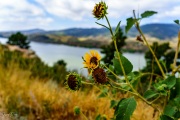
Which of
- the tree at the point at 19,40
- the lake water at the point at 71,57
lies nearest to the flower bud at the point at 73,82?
the lake water at the point at 71,57

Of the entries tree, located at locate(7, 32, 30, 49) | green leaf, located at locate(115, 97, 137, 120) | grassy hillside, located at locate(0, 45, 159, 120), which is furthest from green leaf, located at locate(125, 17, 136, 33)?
tree, located at locate(7, 32, 30, 49)

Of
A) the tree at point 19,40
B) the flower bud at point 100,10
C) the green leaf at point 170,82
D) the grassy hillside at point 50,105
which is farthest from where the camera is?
the tree at point 19,40

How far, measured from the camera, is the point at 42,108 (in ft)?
14.5

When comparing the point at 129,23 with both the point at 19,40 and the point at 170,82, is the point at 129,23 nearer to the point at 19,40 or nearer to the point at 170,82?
the point at 170,82

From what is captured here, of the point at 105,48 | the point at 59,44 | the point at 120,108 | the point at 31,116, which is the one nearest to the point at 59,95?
the point at 31,116

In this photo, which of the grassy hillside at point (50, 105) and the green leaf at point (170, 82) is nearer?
the green leaf at point (170, 82)

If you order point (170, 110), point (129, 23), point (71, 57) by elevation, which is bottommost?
point (71, 57)

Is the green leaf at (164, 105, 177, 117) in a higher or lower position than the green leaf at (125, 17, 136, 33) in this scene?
lower

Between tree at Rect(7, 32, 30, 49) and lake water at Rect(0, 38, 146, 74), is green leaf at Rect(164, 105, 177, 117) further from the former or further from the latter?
tree at Rect(7, 32, 30, 49)

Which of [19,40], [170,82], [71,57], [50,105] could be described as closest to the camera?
[170,82]

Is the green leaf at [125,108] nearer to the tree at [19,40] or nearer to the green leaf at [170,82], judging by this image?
the green leaf at [170,82]

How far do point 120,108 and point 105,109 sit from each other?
255 centimetres

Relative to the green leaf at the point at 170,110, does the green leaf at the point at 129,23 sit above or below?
above

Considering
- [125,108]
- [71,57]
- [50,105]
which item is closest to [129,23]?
[125,108]
